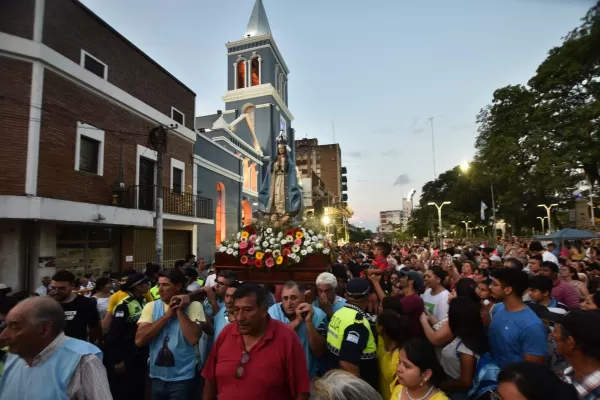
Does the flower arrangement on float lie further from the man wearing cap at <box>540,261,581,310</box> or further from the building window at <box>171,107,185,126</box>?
the building window at <box>171,107,185,126</box>

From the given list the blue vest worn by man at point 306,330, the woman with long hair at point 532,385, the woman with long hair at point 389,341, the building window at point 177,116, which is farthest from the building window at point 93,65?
the woman with long hair at point 532,385

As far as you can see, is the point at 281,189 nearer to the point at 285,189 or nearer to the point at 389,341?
the point at 285,189

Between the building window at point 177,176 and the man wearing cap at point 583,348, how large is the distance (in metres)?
16.0

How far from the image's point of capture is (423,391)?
89.6 inches

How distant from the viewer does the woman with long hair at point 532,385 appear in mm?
1690

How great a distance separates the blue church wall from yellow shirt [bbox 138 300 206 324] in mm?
13954

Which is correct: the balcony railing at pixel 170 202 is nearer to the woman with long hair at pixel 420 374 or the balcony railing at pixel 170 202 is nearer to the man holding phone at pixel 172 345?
the man holding phone at pixel 172 345

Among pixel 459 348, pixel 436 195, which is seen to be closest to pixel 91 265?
pixel 459 348

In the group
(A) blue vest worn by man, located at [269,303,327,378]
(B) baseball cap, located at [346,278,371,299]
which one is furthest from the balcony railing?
(B) baseball cap, located at [346,278,371,299]

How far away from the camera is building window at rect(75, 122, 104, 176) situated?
11500 mm

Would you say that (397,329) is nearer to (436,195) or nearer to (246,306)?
(246,306)

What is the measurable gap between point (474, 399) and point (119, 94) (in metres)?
14.2

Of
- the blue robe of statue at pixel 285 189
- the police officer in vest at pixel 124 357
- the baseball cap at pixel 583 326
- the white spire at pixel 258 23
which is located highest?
the white spire at pixel 258 23

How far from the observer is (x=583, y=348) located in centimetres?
215
